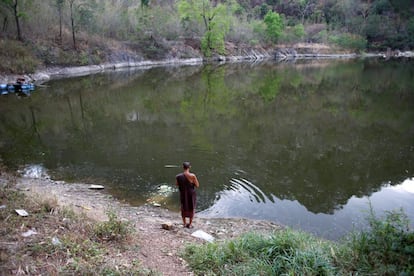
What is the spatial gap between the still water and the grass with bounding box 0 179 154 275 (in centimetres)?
336

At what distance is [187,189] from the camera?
25.6 ft

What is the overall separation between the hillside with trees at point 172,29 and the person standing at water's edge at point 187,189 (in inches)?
1212

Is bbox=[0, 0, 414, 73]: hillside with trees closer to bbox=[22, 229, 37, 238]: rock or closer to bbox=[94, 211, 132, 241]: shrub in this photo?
bbox=[22, 229, 37, 238]: rock

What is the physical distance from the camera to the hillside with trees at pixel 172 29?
40031mm

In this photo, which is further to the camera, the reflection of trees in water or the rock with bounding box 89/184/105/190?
the reflection of trees in water

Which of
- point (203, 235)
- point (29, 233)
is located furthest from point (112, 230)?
point (203, 235)

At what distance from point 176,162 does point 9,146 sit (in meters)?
7.43

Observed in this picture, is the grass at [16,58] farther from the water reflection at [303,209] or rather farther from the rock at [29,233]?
the rock at [29,233]

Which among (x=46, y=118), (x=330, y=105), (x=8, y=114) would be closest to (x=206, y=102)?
(x=330, y=105)

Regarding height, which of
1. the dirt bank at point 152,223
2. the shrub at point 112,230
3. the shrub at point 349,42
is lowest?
the dirt bank at point 152,223

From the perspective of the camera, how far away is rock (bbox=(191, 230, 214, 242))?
7404 millimetres

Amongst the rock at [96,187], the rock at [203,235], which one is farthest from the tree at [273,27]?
the rock at [203,235]

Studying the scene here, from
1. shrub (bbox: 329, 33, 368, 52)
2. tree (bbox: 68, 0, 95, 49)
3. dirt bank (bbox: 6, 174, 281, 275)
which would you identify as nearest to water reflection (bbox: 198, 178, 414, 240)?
dirt bank (bbox: 6, 174, 281, 275)

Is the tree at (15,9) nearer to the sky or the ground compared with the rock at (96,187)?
nearer to the sky
